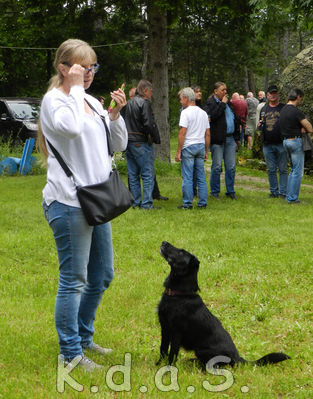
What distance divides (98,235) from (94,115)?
76cm

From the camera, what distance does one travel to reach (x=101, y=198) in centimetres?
316

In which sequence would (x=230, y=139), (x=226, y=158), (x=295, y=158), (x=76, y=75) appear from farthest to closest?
(x=226, y=158) → (x=230, y=139) → (x=295, y=158) → (x=76, y=75)

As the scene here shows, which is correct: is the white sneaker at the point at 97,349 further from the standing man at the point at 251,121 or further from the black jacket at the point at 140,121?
the standing man at the point at 251,121

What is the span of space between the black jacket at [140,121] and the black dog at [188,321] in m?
5.53

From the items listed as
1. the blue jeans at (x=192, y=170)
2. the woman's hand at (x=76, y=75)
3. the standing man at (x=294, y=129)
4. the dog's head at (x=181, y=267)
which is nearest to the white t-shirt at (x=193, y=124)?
the blue jeans at (x=192, y=170)

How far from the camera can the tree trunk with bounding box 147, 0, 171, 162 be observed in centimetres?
1387

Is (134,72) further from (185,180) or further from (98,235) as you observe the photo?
(98,235)

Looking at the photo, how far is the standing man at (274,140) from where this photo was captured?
10.3 m

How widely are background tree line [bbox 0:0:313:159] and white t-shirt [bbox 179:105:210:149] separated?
2.25 m

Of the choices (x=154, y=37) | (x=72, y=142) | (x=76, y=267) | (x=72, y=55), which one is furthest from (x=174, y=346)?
(x=154, y=37)

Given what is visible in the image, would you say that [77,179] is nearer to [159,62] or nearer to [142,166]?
[142,166]

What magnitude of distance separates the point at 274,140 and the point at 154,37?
17.3 feet

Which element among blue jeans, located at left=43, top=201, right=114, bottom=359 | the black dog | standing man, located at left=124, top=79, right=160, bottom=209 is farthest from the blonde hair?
standing man, located at left=124, top=79, right=160, bottom=209

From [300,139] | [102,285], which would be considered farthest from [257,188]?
[102,285]
